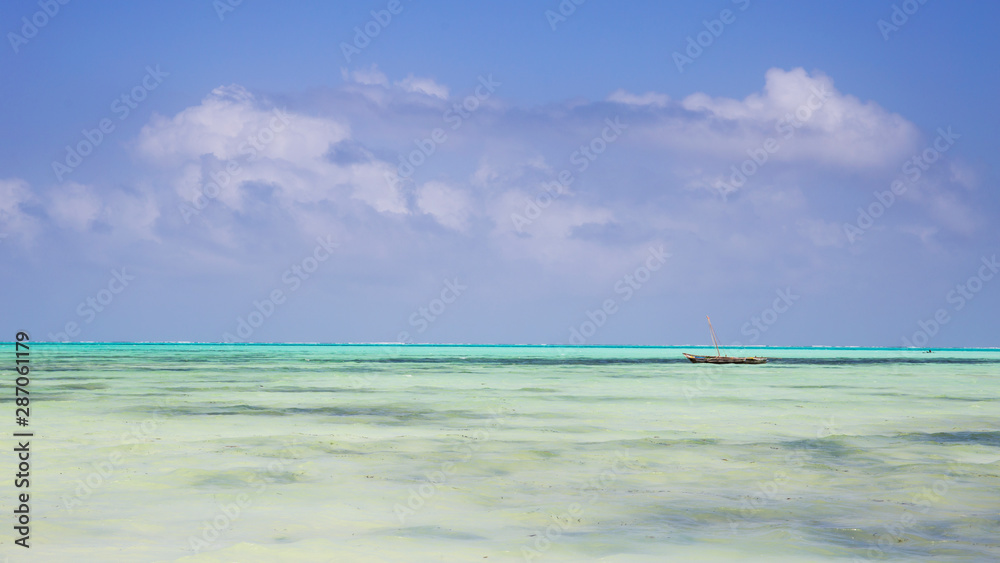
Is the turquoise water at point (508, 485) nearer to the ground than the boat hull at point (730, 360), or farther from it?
nearer to the ground

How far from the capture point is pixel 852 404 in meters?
33.3

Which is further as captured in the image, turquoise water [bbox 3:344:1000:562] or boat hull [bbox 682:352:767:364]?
boat hull [bbox 682:352:767:364]

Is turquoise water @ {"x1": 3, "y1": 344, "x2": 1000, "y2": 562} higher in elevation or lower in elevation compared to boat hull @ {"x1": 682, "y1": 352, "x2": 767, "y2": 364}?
lower

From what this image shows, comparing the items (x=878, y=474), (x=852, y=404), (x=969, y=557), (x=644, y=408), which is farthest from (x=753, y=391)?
(x=969, y=557)

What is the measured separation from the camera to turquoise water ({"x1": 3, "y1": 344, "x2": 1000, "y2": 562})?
10.5 m

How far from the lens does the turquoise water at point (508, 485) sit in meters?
10.5

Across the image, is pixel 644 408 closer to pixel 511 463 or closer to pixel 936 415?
pixel 936 415

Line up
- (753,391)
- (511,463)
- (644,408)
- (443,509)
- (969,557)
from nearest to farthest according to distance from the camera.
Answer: (969,557) → (443,509) → (511,463) → (644,408) → (753,391)

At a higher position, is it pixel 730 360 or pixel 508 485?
pixel 730 360

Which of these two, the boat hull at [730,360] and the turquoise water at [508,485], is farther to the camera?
the boat hull at [730,360]

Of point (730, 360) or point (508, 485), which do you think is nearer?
point (508, 485)

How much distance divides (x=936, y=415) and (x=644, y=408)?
30.6ft

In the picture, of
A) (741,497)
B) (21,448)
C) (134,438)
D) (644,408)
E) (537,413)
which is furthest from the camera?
(644,408)

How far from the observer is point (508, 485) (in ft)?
47.7
